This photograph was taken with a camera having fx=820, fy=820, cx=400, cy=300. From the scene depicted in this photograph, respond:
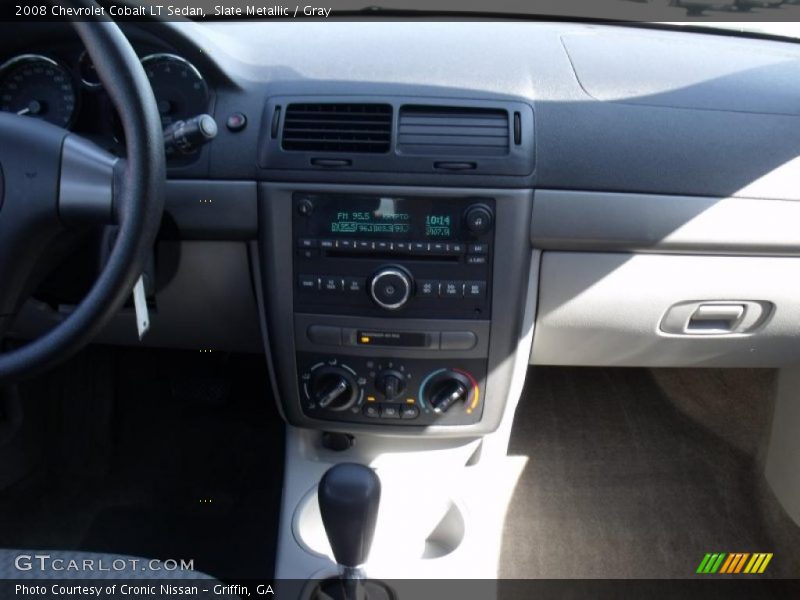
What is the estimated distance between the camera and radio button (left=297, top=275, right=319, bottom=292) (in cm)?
141

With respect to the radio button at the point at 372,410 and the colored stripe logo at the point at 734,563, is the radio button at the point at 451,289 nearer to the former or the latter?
the radio button at the point at 372,410

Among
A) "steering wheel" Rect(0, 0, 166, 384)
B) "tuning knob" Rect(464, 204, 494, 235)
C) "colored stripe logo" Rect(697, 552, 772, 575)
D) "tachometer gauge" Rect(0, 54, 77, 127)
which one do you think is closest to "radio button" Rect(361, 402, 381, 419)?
"tuning knob" Rect(464, 204, 494, 235)

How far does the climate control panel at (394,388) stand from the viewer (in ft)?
4.77

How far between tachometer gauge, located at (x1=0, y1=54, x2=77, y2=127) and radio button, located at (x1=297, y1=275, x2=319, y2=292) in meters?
0.46

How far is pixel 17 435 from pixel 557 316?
1239 mm

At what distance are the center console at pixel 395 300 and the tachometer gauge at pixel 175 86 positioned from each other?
0.65ft

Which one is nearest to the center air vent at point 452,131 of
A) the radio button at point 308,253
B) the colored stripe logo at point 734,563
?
the radio button at point 308,253

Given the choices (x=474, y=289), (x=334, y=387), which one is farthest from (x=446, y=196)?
(x=334, y=387)

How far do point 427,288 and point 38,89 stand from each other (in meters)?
0.73

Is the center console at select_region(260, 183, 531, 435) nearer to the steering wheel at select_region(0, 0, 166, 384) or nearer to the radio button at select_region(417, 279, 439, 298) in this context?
the radio button at select_region(417, 279, 439, 298)

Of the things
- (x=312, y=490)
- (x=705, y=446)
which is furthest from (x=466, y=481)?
(x=705, y=446)

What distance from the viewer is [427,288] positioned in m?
1.39

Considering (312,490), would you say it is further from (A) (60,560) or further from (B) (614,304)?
(B) (614,304)

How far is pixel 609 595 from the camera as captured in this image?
1835 millimetres
